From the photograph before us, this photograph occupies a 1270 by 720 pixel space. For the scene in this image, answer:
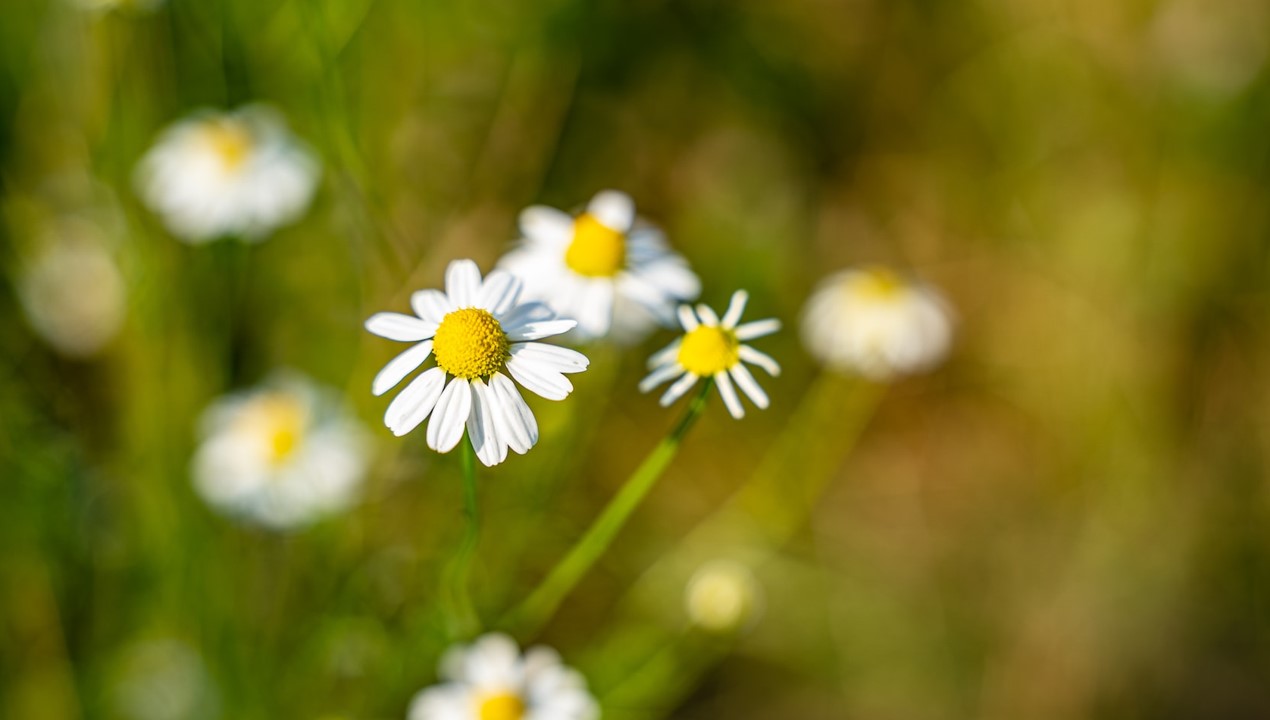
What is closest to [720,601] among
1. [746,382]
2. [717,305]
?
[746,382]

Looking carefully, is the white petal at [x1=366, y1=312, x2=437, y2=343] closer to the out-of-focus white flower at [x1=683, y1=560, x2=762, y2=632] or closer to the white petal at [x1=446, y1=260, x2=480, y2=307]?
the white petal at [x1=446, y1=260, x2=480, y2=307]

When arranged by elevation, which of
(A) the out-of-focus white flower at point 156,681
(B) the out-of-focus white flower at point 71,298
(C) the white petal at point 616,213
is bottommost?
(A) the out-of-focus white flower at point 156,681

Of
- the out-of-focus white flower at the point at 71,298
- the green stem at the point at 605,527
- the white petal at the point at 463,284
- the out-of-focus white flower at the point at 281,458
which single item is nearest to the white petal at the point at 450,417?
the white petal at the point at 463,284

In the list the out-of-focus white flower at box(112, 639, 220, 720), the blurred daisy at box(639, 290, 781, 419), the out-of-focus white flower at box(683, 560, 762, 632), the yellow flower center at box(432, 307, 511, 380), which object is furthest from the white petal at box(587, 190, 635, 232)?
the out-of-focus white flower at box(112, 639, 220, 720)

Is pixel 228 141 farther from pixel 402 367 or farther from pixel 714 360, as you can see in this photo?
pixel 714 360

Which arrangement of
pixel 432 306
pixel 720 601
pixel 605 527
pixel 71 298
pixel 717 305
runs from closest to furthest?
pixel 432 306 < pixel 605 527 < pixel 720 601 < pixel 71 298 < pixel 717 305

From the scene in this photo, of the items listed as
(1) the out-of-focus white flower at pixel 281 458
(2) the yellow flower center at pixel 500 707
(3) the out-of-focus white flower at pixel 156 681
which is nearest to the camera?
(2) the yellow flower center at pixel 500 707

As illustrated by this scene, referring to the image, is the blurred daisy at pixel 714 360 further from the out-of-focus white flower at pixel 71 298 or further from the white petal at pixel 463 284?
the out-of-focus white flower at pixel 71 298
